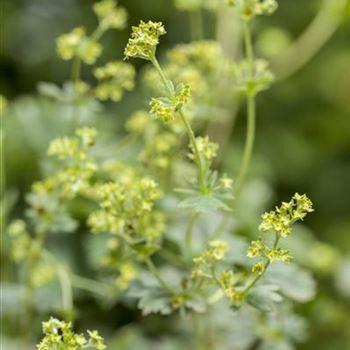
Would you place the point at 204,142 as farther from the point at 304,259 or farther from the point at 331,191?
the point at 331,191

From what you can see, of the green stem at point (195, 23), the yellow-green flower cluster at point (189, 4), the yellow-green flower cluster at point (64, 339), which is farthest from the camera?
the green stem at point (195, 23)

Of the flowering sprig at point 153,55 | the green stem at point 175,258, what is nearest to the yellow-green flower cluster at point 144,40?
the flowering sprig at point 153,55

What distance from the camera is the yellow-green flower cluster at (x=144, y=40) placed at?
1.24 m

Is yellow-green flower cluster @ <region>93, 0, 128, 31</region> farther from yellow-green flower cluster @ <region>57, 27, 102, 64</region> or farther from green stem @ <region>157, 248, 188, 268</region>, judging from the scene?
green stem @ <region>157, 248, 188, 268</region>

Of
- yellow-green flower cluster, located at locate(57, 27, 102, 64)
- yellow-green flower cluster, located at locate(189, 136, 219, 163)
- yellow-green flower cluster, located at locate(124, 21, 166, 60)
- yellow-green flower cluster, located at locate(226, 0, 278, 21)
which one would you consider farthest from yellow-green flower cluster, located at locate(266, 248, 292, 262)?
yellow-green flower cluster, located at locate(57, 27, 102, 64)

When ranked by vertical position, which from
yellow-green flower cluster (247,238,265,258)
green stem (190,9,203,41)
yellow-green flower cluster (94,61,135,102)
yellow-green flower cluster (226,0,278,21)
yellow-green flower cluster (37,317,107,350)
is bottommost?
yellow-green flower cluster (37,317,107,350)

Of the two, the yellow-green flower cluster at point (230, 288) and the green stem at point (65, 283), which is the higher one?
the green stem at point (65, 283)

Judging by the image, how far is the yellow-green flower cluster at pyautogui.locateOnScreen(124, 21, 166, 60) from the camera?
1.24 m

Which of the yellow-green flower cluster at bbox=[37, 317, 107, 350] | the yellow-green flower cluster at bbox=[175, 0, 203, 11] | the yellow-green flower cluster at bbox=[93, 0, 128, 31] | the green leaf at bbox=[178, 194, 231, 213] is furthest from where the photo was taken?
the yellow-green flower cluster at bbox=[175, 0, 203, 11]

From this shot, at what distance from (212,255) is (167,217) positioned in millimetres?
729

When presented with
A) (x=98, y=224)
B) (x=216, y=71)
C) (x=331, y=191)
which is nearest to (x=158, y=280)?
(x=98, y=224)

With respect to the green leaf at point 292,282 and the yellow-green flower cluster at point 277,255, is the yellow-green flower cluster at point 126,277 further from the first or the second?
the yellow-green flower cluster at point 277,255

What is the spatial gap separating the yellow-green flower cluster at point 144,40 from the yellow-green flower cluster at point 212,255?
36 cm

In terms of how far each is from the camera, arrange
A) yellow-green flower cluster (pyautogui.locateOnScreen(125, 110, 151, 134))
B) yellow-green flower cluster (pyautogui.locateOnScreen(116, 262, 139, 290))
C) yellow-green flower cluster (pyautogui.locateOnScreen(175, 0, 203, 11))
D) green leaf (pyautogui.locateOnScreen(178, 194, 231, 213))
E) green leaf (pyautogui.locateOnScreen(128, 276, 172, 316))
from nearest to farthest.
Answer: green leaf (pyautogui.locateOnScreen(178, 194, 231, 213)), green leaf (pyautogui.locateOnScreen(128, 276, 172, 316)), yellow-green flower cluster (pyautogui.locateOnScreen(116, 262, 139, 290)), yellow-green flower cluster (pyautogui.locateOnScreen(125, 110, 151, 134)), yellow-green flower cluster (pyautogui.locateOnScreen(175, 0, 203, 11))
